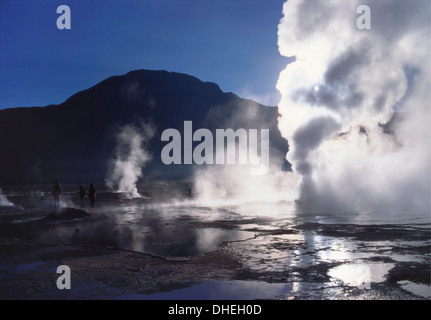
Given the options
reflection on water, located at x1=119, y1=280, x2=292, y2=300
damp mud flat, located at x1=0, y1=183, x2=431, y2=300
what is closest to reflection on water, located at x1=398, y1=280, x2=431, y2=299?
damp mud flat, located at x1=0, y1=183, x2=431, y2=300

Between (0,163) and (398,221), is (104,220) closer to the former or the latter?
(398,221)

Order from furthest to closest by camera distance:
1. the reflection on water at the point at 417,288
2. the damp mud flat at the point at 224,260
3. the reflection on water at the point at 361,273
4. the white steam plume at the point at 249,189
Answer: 1. the white steam plume at the point at 249,189
2. the reflection on water at the point at 361,273
3. the damp mud flat at the point at 224,260
4. the reflection on water at the point at 417,288

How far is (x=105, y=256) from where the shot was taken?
432 inches

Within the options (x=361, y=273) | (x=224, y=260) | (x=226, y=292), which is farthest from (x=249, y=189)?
(x=226, y=292)

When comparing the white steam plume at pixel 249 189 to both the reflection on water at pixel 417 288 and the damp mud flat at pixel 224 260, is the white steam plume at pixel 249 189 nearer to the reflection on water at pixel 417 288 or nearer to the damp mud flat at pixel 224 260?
the damp mud flat at pixel 224 260

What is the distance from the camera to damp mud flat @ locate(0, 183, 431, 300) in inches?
292

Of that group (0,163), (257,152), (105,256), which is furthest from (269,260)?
(0,163)

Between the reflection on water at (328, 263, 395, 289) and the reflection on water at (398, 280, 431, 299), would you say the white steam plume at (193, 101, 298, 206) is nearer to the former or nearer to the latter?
the reflection on water at (328, 263, 395, 289)

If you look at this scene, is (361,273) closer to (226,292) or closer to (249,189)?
(226,292)

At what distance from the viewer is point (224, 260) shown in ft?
33.3

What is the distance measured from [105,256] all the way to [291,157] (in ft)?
70.4

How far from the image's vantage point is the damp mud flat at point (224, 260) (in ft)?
24.3

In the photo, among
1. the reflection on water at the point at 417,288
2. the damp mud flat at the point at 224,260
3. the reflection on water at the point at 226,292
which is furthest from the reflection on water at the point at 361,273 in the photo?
the reflection on water at the point at 226,292

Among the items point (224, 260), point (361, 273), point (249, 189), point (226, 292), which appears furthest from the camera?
point (249, 189)
